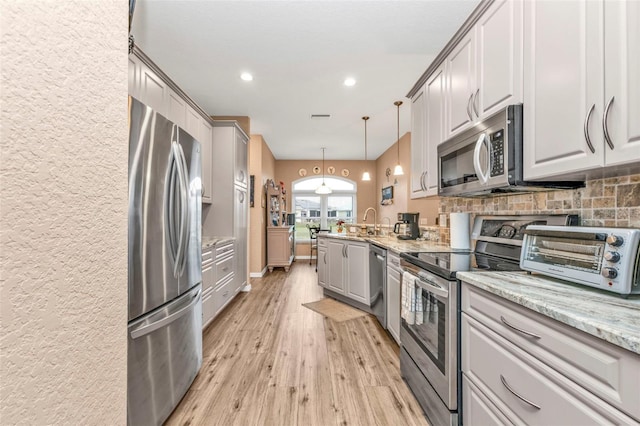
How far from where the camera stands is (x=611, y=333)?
2.31 feet

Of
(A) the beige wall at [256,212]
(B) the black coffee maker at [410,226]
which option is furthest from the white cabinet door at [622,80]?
(A) the beige wall at [256,212]

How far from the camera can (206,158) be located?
349cm

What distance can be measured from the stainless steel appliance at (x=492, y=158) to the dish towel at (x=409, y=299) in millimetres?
690

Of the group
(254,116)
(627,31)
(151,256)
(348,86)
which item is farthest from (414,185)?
(254,116)

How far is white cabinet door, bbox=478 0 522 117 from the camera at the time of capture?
4.67 feet

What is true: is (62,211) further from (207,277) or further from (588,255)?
(207,277)

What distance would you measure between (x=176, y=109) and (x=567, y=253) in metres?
3.23

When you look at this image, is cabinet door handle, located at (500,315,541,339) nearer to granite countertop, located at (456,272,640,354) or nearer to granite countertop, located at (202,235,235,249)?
granite countertop, located at (456,272,640,354)

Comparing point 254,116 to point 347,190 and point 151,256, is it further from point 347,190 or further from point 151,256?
point 347,190

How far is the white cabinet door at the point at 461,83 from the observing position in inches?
70.8

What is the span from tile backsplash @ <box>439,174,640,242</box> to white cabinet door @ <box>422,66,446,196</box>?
58 cm

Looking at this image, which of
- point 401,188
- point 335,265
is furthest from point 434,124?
point 401,188

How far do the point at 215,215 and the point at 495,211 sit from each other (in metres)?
3.10

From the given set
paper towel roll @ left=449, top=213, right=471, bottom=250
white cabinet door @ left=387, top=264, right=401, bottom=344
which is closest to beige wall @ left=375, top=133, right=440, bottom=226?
white cabinet door @ left=387, top=264, right=401, bottom=344
